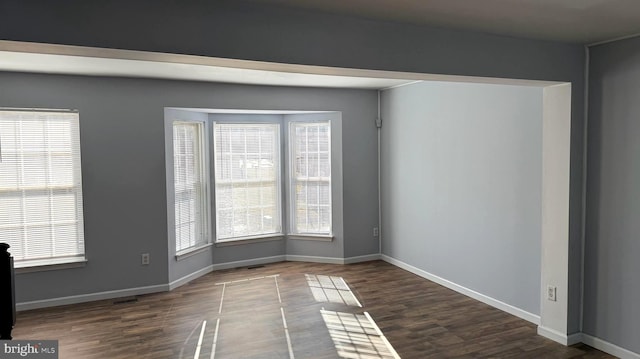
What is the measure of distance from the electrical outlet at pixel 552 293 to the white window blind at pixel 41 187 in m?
4.56

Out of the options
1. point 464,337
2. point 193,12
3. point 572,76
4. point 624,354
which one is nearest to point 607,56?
point 572,76

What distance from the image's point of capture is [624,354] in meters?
3.33

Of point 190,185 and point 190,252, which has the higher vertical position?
point 190,185

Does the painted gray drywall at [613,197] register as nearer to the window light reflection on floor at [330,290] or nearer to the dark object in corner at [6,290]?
the window light reflection on floor at [330,290]

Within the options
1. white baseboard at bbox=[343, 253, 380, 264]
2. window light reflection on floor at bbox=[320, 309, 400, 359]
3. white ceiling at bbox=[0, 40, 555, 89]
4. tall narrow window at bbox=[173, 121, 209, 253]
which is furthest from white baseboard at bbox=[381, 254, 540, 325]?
tall narrow window at bbox=[173, 121, 209, 253]

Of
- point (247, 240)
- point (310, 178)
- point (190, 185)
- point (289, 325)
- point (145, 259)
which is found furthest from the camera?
point (310, 178)

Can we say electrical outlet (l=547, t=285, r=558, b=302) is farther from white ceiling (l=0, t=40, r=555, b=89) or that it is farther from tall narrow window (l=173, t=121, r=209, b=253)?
tall narrow window (l=173, t=121, r=209, b=253)

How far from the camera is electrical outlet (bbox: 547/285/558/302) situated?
145 inches

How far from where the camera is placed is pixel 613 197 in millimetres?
3391

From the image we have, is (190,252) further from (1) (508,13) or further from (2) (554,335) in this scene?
(1) (508,13)

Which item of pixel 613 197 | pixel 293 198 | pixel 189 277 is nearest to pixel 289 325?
pixel 189 277

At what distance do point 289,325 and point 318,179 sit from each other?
258 cm

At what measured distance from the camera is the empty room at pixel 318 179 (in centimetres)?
255

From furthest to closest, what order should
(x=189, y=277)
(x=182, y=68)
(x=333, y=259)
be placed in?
(x=333, y=259), (x=189, y=277), (x=182, y=68)
